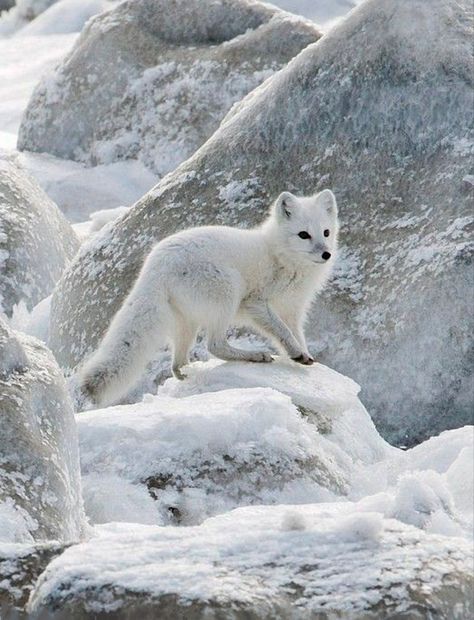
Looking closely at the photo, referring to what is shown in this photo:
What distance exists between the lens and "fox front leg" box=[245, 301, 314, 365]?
263 inches

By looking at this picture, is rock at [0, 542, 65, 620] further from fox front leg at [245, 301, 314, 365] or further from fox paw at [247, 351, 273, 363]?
fox front leg at [245, 301, 314, 365]

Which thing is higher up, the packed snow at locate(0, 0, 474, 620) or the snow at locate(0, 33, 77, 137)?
the packed snow at locate(0, 0, 474, 620)

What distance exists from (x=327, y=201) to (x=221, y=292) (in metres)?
0.88

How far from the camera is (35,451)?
13.0ft

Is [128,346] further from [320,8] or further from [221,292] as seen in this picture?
[320,8]

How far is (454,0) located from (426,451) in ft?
12.0

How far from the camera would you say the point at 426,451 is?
18.2 feet

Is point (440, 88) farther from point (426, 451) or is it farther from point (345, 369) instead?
point (426, 451)

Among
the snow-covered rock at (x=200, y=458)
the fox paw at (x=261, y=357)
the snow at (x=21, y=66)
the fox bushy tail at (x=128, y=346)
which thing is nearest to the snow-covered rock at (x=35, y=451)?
the snow-covered rock at (x=200, y=458)

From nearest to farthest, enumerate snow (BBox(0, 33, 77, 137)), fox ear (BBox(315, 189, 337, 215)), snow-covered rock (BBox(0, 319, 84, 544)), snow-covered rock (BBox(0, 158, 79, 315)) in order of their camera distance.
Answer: snow-covered rock (BBox(0, 319, 84, 544)) < fox ear (BBox(315, 189, 337, 215)) < snow-covered rock (BBox(0, 158, 79, 315)) < snow (BBox(0, 33, 77, 137))

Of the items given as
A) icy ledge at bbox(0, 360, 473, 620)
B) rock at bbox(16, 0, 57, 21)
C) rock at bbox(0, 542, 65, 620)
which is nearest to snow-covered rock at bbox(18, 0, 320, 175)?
icy ledge at bbox(0, 360, 473, 620)

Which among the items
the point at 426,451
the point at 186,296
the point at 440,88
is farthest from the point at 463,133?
the point at 426,451

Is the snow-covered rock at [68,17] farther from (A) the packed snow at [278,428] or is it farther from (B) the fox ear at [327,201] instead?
(B) the fox ear at [327,201]

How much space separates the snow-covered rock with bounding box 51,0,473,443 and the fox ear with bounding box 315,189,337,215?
71cm
